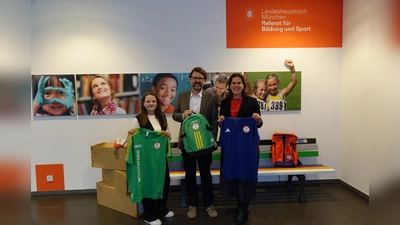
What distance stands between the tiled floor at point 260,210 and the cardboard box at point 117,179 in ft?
1.14

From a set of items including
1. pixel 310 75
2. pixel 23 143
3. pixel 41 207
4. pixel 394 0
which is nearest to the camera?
pixel 23 143

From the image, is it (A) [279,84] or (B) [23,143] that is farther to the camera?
(A) [279,84]

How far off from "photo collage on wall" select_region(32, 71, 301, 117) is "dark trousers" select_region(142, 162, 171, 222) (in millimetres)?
1341

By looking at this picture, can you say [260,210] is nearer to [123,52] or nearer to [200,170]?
[200,170]

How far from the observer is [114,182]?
3541mm

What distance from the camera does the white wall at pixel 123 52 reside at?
4.08 m

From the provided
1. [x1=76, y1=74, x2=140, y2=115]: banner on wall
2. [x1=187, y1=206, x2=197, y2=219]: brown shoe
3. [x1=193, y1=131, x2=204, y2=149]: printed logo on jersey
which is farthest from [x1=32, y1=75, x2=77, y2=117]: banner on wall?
[x1=187, y1=206, x2=197, y2=219]: brown shoe

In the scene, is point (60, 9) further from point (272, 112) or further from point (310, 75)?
point (310, 75)

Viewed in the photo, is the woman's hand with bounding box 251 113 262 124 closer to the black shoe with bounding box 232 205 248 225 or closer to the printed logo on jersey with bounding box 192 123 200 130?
the printed logo on jersey with bounding box 192 123 200 130

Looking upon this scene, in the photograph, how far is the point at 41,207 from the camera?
12.3 ft

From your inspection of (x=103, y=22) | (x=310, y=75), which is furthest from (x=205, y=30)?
(x=310, y=75)

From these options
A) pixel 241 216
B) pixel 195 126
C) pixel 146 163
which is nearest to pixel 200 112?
pixel 195 126

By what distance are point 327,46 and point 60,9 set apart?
4336 millimetres

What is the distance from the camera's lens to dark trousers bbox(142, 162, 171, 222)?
10.2 ft
